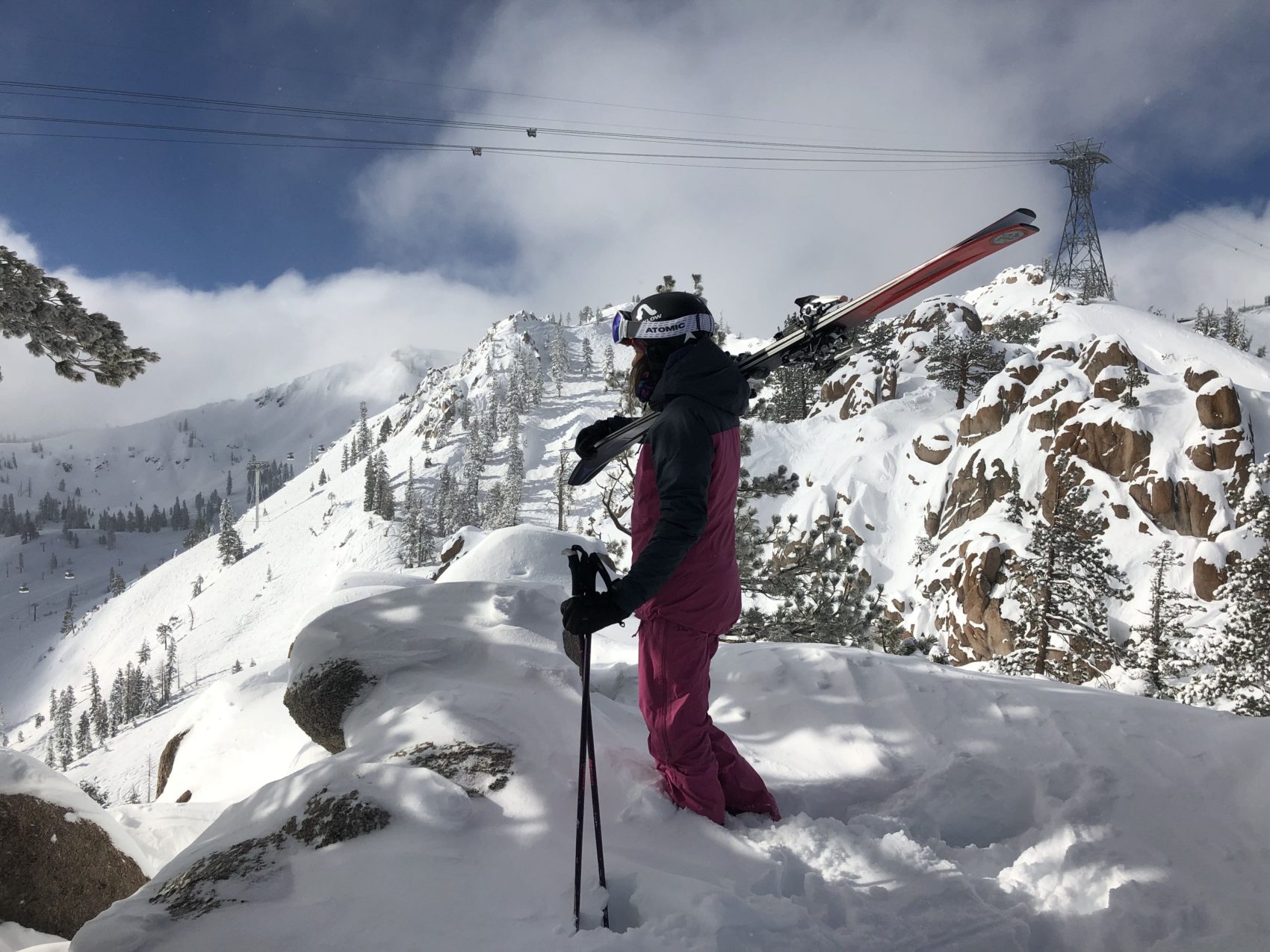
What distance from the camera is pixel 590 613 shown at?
8.38ft

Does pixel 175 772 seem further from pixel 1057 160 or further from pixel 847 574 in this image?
pixel 1057 160

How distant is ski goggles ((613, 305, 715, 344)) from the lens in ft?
10.0

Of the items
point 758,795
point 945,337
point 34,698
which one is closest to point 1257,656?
point 758,795

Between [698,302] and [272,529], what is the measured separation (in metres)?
133

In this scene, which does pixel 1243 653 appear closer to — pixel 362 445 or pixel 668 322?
pixel 668 322

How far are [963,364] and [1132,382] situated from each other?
9929 mm

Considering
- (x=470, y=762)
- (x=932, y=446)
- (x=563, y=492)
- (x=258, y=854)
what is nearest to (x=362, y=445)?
(x=563, y=492)

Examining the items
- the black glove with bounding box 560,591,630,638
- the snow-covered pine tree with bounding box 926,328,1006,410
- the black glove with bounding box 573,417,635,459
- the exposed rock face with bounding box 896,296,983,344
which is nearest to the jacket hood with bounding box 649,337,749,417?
the black glove with bounding box 573,417,635,459

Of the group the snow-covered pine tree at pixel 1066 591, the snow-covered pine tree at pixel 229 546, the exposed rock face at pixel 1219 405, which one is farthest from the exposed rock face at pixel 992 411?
the snow-covered pine tree at pixel 229 546

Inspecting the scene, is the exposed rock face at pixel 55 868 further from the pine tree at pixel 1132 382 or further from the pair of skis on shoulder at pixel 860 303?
the pine tree at pixel 1132 382

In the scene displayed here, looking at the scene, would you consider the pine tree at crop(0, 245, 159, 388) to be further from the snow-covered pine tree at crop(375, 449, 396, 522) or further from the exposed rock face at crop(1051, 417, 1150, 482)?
the snow-covered pine tree at crop(375, 449, 396, 522)

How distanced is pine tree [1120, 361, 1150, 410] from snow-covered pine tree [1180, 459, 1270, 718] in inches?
440

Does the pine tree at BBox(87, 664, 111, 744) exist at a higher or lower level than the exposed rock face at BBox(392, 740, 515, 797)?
lower

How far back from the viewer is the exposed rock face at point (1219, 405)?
75.1 ft
